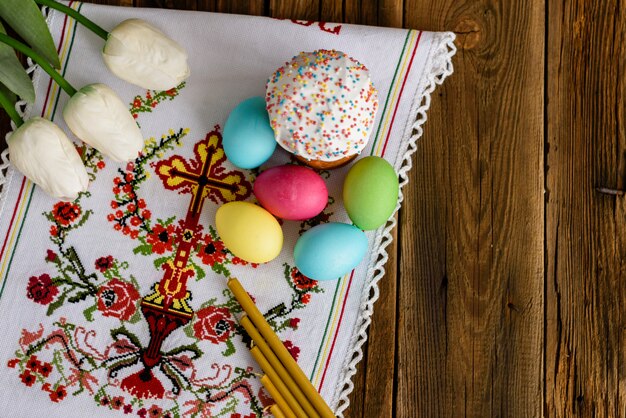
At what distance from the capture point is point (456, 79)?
95cm

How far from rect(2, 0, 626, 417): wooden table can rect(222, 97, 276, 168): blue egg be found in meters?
0.21

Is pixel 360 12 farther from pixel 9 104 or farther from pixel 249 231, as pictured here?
pixel 9 104

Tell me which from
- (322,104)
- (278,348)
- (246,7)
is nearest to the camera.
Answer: (322,104)

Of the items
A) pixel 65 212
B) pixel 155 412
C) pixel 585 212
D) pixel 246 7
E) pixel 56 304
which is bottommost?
pixel 155 412

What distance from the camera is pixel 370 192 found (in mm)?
817

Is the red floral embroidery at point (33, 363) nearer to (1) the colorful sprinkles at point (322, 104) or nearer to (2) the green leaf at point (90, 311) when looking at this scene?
(2) the green leaf at point (90, 311)

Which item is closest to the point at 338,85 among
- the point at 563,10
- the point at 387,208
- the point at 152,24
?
the point at 387,208

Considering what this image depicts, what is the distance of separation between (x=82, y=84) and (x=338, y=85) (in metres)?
0.39

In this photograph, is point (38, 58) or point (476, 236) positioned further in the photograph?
point (476, 236)

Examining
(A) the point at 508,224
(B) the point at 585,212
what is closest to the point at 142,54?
(A) the point at 508,224

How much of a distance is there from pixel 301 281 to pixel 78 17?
447 millimetres

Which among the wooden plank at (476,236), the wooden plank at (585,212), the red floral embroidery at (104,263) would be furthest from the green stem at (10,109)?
the wooden plank at (585,212)

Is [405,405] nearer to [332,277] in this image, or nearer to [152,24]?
[332,277]

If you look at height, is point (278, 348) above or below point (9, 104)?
below
